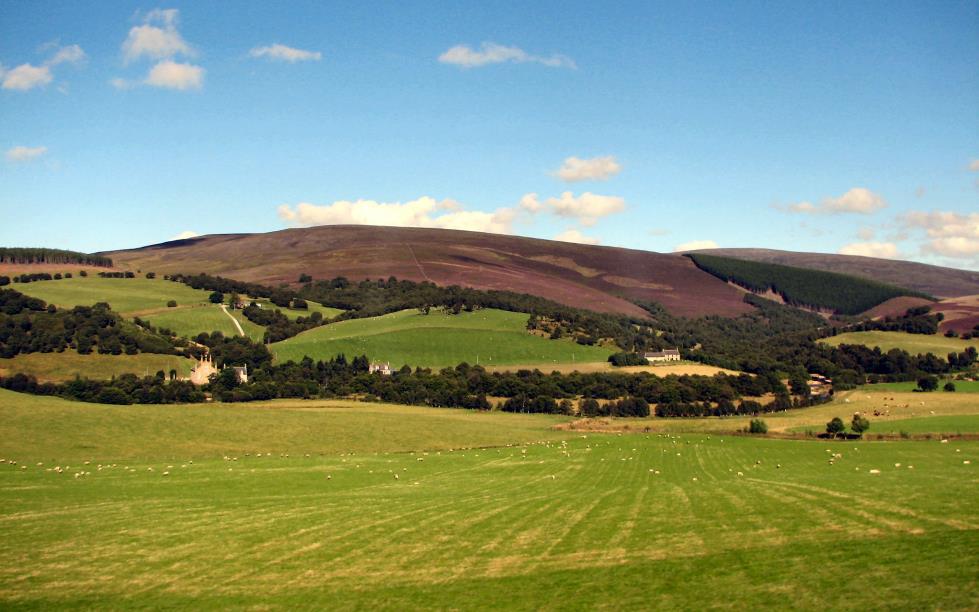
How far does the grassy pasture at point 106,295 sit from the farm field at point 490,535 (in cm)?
12695

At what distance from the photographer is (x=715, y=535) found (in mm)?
27094

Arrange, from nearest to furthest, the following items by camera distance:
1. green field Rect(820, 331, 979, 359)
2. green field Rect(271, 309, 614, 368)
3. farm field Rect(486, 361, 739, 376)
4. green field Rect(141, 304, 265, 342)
Answer: 1. farm field Rect(486, 361, 739, 376)
2. green field Rect(271, 309, 614, 368)
3. green field Rect(820, 331, 979, 359)
4. green field Rect(141, 304, 265, 342)

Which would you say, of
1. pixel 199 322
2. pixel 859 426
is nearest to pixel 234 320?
pixel 199 322

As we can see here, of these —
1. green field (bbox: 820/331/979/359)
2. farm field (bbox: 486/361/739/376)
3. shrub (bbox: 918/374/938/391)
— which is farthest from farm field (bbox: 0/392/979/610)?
green field (bbox: 820/331/979/359)

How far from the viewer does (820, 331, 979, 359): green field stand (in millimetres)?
162238

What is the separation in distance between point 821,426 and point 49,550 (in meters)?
84.8

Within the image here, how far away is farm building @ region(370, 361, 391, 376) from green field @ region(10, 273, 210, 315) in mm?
56644

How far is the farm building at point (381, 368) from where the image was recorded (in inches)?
5905

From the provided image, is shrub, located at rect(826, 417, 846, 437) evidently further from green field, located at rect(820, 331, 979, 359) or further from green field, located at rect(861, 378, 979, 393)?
green field, located at rect(820, 331, 979, 359)

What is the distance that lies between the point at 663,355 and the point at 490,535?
150400mm

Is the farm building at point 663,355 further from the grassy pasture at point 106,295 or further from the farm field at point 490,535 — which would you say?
the farm field at point 490,535

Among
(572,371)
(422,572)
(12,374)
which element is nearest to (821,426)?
(572,371)

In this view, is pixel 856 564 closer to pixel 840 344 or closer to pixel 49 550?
pixel 49 550

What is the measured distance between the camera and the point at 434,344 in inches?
6624
